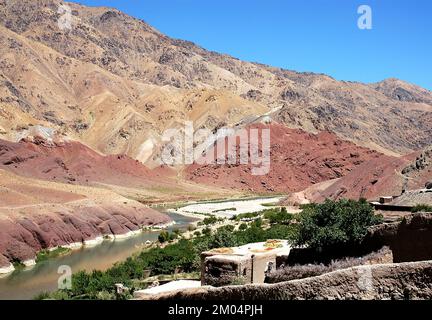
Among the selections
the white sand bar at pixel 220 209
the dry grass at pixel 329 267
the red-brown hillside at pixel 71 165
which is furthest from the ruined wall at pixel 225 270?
the red-brown hillside at pixel 71 165

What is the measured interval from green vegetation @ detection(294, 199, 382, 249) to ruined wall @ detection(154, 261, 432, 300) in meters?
9.65

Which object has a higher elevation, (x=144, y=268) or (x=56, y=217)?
(x=56, y=217)

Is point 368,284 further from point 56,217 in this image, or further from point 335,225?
point 56,217

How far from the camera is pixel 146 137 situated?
13325cm

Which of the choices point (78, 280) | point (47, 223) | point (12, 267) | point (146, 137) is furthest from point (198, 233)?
point (146, 137)

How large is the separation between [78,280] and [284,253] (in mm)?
13907

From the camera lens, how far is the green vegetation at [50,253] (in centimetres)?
4240

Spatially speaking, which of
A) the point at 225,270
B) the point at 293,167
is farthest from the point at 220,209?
the point at 225,270

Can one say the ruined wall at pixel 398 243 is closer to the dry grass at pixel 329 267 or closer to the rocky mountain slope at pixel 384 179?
the dry grass at pixel 329 267

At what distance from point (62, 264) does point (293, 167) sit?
83641 mm

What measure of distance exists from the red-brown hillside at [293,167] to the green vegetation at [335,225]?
93487mm

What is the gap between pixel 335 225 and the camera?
772 inches

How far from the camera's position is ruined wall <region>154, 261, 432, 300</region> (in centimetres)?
767
